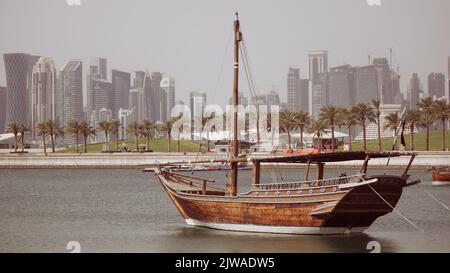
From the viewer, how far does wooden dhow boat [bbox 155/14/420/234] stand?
47.8m

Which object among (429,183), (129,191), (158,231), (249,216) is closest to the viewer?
(249,216)

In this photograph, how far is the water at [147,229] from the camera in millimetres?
47406

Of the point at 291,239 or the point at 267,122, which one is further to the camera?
the point at 267,122

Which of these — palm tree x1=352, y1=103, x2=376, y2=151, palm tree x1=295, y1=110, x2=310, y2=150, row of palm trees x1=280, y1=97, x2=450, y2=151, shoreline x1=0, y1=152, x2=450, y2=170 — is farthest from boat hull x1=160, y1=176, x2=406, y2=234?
palm tree x1=295, y1=110, x2=310, y2=150

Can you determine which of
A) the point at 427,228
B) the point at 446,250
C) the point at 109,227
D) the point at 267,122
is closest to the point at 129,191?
the point at 109,227

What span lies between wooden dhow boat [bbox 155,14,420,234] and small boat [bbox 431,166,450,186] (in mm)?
48682

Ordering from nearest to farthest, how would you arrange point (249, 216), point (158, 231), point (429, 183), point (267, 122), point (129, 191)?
point (249, 216) → point (158, 231) → point (129, 191) → point (429, 183) → point (267, 122)

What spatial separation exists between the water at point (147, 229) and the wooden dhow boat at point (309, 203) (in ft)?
2.45

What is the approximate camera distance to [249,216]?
50.8 metres

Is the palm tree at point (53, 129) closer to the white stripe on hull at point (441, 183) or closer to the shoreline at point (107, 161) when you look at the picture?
the shoreline at point (107, 161)

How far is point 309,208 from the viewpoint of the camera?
4856cm

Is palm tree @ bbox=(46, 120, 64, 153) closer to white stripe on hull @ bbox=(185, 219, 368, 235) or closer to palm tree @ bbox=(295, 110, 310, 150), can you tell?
palm tree @ bbox=(295, 110, 310, 150)
